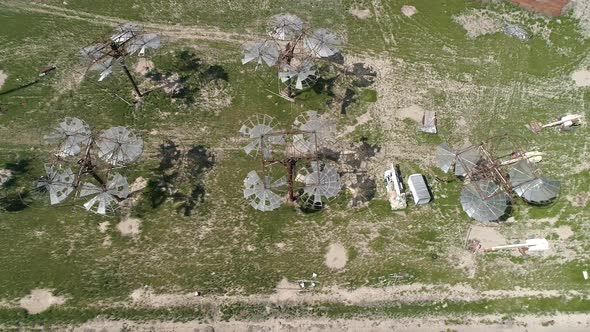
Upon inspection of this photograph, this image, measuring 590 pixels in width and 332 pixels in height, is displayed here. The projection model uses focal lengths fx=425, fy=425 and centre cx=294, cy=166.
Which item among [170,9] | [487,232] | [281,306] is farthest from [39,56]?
[487,232]

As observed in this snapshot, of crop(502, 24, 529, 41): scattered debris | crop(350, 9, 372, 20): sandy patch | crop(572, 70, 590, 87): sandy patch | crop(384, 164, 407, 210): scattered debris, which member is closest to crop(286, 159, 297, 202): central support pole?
crop(384, 164, 407, 210): scattered debris

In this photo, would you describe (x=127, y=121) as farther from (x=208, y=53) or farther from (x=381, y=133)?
(x=381, y=133)

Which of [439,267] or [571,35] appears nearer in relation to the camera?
[439,267]

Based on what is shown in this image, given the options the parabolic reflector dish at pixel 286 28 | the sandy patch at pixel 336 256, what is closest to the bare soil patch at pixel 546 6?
the parabolic reflector dish at pixel 286 28

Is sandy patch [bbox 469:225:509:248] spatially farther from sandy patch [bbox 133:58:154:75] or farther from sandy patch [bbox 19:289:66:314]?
sandy patch [bbox 133:58:154:75]

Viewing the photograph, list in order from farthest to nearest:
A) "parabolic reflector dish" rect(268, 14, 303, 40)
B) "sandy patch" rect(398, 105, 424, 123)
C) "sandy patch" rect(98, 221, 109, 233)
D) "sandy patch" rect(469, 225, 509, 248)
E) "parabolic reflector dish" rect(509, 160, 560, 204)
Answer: "sandy patch" rect(398, 105, 424, 123)
"parabolic reflector dish" rect(268, 14, 303, 40)
"sandy patch" rect(469, 225, 509, 248)
"parabolic reflector dish" rect(509, 160, 560, 204)
"sandy patch" rect(98, 221, 109, 233)

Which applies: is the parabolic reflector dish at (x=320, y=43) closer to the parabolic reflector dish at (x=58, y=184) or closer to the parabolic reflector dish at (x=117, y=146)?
the parabolic reflector dish at (x=117, y=146)
